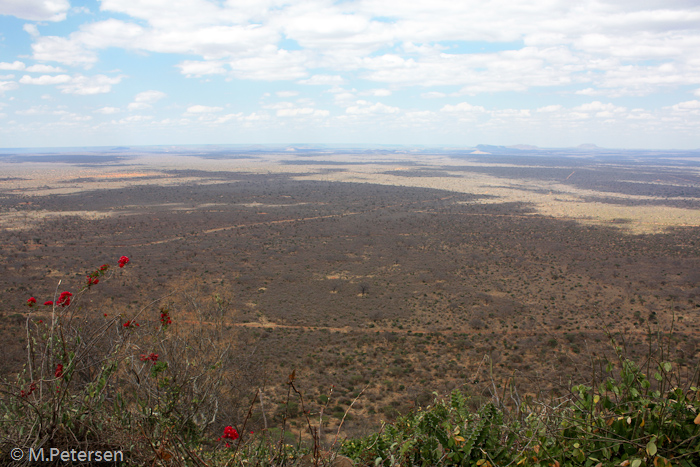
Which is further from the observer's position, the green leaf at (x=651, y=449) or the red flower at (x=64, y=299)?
the red flower at (x=64, y=299)

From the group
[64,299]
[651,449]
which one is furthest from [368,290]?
[651,449]

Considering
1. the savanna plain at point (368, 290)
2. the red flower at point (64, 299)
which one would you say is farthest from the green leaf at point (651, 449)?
the red flower at point (64, 299)

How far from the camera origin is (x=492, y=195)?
72.1 metres
